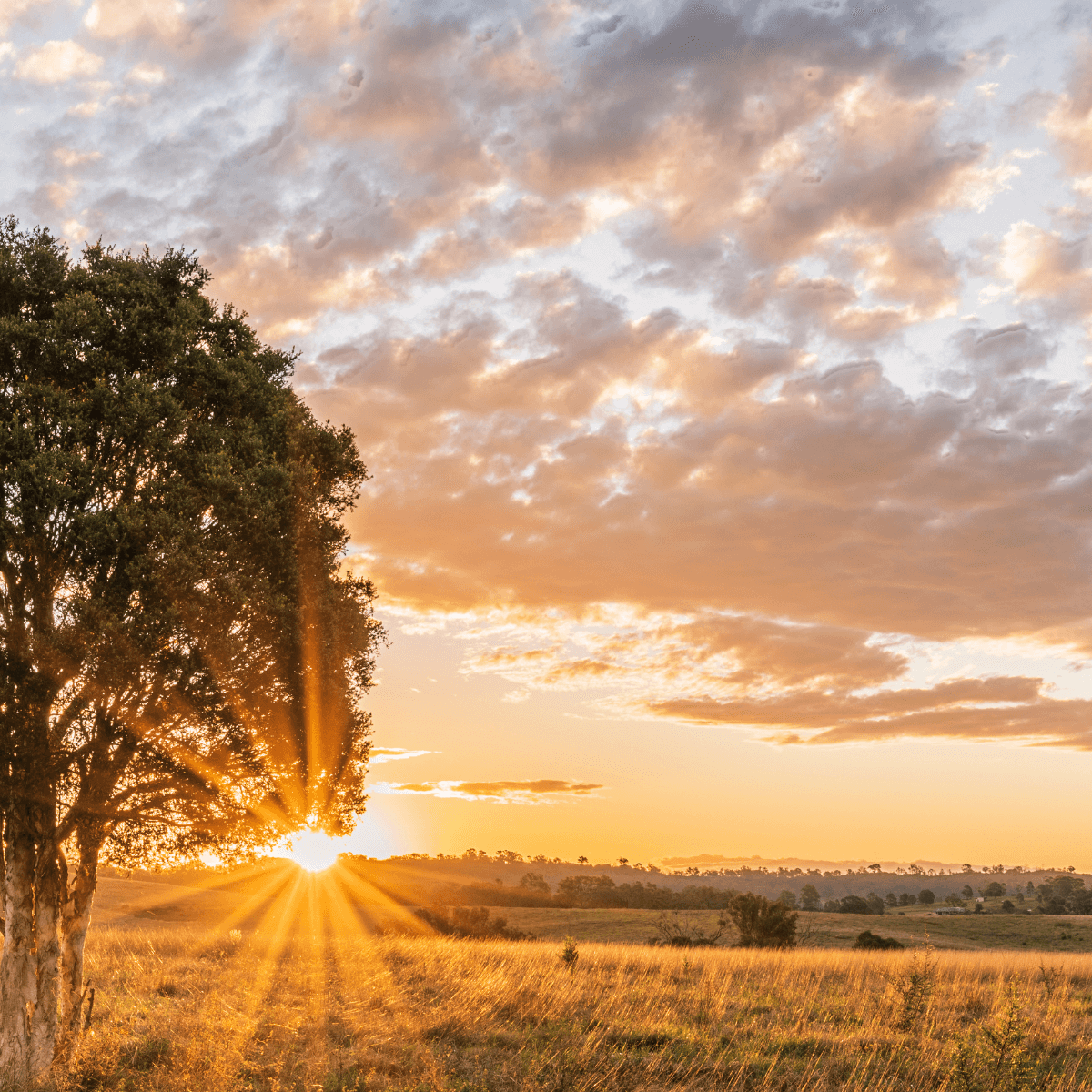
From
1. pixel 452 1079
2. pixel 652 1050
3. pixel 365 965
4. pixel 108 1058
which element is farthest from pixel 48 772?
pixel 365 965

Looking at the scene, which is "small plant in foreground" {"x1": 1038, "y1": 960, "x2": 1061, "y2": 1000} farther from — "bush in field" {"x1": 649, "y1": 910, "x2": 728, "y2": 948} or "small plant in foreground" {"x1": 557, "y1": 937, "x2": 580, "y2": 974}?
"bush in field" {"x1": 649, "y1": 910, "x2": 728, "y2": 948}

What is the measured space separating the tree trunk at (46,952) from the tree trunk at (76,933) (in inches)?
19.8

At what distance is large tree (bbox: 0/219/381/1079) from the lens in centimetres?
1374

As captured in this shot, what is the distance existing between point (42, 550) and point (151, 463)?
2347mm

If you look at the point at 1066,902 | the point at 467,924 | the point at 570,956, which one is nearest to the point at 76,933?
the point at 570,956

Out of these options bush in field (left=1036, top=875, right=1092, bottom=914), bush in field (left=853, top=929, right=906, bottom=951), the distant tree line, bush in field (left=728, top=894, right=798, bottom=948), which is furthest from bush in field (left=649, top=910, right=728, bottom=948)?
bush in field (left=1036, top=875, right=1092, bottom=914)

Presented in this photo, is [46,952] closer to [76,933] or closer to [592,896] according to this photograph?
[76,933]

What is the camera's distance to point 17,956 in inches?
562

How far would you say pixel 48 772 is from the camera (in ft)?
45.3

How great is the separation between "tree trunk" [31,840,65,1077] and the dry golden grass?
0.71 metres

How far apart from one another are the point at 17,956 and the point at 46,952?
429 millimetres

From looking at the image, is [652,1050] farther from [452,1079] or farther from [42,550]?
[42,550]

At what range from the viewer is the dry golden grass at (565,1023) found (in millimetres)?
14609

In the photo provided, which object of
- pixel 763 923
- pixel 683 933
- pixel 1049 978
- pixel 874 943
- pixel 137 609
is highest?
pixel 137 609
